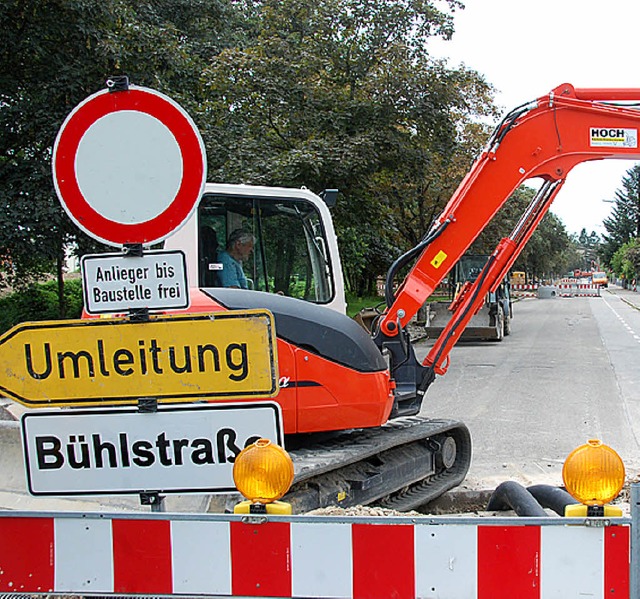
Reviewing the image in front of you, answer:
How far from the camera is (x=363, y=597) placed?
2.79 meters

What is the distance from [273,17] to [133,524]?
52.1ft

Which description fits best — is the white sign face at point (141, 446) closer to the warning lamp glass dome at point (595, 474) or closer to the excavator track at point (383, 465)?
the warning lamp glass dome at point (595, 474)

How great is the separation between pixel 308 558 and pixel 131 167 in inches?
62.2

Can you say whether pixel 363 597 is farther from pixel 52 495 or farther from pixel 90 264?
pixel 90 264

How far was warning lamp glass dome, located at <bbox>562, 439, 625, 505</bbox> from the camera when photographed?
263 cm

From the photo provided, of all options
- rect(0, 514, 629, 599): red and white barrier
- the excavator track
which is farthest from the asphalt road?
rect(0, 514, 629, 599): red and white barrier

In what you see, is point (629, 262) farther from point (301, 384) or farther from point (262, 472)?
point (262, 472)

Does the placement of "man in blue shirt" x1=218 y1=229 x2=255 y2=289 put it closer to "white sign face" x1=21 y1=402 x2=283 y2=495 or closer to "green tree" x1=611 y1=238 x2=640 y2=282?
"white sign face" x1=21 y1=402 x2=283 y2=495

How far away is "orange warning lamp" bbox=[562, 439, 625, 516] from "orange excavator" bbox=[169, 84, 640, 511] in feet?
7.02

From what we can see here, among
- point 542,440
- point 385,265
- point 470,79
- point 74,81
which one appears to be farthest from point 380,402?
point 385,265

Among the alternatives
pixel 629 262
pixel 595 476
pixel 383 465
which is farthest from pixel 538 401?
pixel 629 262

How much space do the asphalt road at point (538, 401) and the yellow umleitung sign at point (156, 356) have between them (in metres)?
4.60

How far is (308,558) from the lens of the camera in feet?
9.08

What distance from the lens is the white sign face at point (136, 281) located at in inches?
117
